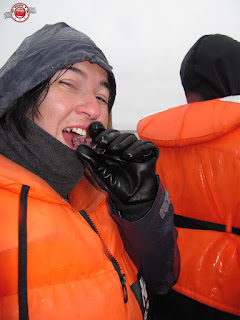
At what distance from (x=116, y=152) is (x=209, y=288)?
869 mm

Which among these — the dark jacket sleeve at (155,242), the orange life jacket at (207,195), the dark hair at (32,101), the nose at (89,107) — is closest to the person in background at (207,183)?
the orange life jacket at (207,195)

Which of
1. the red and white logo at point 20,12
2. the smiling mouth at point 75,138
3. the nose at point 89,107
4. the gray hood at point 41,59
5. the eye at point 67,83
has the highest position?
the red and white logo at point 20,12

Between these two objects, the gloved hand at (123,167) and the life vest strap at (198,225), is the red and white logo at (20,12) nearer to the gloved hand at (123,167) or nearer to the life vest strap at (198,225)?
the gloved hand at (123,167)

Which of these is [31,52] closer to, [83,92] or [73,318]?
[83,92]

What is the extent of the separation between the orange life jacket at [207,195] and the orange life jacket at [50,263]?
1.41 ft

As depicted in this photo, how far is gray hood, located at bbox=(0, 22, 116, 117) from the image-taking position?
0.97 metres

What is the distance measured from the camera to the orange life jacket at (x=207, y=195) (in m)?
1.01

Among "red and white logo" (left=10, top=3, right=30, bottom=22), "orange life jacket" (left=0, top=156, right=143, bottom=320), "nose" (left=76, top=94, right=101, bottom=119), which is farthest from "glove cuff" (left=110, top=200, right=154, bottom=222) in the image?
"red and white logo" (left=10, top=3, right=30, bottom=22)

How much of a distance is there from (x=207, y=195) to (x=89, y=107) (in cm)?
74

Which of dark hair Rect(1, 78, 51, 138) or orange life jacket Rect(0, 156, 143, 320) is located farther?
dark hair Rect(1, 78, 51, 138)

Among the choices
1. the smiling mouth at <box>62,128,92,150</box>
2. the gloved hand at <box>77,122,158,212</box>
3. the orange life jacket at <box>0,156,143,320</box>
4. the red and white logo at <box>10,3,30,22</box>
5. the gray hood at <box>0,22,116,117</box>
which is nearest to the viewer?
the orange life jacket at <box>0,156,143,320</box>

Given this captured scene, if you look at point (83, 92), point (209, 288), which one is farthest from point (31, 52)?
point (209, 288)

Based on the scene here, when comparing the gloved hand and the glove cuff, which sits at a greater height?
the gloved hand

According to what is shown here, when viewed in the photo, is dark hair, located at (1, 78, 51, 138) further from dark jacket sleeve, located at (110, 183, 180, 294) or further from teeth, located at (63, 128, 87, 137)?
dark jacket sleeve, located at (110, 183, 180, 294)
